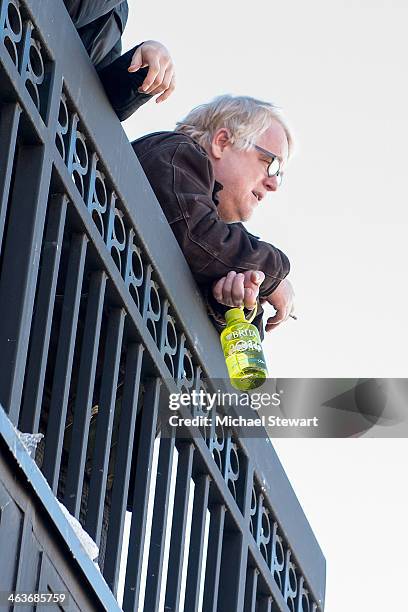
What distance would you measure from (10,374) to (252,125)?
227 centimetres

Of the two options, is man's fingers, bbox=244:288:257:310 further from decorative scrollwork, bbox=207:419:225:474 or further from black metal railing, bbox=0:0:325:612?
decorative scrollwork, bbox=207:419:225:474

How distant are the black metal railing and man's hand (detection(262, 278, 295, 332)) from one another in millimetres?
376

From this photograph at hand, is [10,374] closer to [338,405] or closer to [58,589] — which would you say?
[58,589]

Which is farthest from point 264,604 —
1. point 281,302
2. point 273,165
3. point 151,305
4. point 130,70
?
point 130,70

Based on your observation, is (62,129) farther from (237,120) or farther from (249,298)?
(237,120)

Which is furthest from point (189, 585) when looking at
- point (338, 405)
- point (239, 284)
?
point (338, 405)

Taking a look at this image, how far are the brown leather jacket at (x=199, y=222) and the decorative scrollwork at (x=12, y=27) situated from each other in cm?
114

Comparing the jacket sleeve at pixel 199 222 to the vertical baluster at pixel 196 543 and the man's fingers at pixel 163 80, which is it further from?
the vertical baluster at pixel 196 543

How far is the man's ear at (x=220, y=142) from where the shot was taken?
5.90 m

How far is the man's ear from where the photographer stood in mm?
5898

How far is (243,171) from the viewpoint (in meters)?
5.86

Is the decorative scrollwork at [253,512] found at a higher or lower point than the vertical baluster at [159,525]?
higher

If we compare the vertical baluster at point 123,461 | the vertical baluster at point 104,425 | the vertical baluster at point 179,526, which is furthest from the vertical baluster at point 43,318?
the vertical baluster at point 179,526

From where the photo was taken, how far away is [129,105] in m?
4.76
